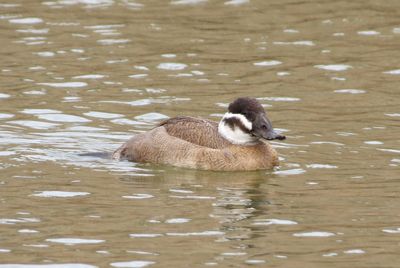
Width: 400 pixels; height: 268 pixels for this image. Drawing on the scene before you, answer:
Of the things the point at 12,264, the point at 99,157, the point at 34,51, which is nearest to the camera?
the point at 12,264

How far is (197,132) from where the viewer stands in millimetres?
15438

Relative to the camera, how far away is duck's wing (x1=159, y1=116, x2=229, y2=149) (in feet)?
50.5

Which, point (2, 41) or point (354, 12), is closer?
point (2, 41)

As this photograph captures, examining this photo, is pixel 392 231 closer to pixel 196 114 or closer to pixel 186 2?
pixel 196 114

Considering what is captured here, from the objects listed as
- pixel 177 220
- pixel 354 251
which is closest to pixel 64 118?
pixel 177 220

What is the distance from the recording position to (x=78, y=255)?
1083 cm

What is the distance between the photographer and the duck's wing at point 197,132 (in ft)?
50.5

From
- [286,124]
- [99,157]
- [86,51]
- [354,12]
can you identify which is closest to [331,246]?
[99,157]

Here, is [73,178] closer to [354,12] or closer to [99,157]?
[99,157]

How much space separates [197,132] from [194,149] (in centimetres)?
29

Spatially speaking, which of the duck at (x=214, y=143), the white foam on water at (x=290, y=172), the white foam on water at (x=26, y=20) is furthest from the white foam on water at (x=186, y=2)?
the white foam on water at (x=290, y=172)

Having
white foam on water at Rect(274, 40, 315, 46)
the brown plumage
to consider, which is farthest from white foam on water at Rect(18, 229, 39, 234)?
white foam on water at Rect(274, 40, 315, 46)

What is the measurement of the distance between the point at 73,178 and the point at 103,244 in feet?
9.84

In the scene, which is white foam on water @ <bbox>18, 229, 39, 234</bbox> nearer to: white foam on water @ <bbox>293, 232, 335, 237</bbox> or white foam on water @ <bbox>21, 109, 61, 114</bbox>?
white foam on water @ <bbox>293, 232, 335, 237</bbox>
